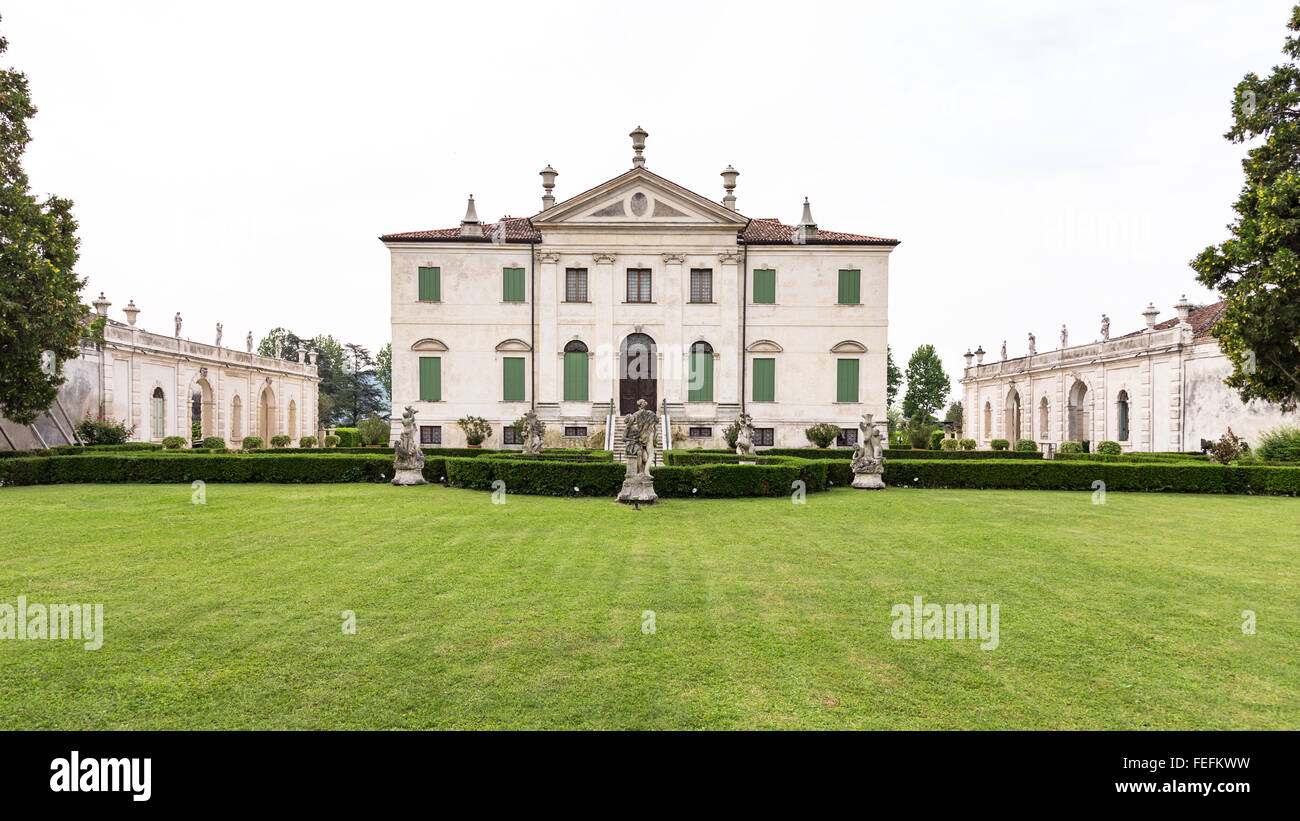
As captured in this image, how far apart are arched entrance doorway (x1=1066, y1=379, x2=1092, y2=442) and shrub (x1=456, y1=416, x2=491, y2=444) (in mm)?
32126

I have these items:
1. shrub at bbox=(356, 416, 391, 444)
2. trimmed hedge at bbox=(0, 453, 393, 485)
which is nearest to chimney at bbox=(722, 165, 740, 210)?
shrub at bbox=(356, 416, 391, 444)

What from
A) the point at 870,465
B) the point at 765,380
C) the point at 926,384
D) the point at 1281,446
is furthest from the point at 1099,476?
the point at 926,384

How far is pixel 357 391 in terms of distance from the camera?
76625 millimetres

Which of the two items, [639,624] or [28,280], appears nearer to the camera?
[639,624]

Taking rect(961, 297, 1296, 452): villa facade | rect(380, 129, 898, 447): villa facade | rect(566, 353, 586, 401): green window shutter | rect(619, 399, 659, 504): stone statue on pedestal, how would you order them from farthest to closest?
rect(566, 353, 586, 401): green window shutter → rect(380, 129, 898, 447): villa facade → rect(961, 297, 1296, 452): villa facade → rect(619, 399, 659, 504): stone statue on pedestal

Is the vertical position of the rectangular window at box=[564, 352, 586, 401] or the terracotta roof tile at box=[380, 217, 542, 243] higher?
the terracotta roof tile at box=[380, 217, 542, 243]

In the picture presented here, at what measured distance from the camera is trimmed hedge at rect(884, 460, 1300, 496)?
19781 millimetres

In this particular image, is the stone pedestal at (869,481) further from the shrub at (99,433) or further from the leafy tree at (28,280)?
the shrub at (99,433)

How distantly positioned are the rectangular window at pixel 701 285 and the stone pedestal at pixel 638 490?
60.9 ft

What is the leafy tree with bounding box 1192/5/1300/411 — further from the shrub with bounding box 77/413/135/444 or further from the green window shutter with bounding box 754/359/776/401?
the shrub with bounding box 77/413/135/444

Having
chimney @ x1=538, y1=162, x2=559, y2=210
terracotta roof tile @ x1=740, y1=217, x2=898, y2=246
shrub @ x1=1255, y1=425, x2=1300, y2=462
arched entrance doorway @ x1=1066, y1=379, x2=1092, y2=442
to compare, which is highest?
chimney @ x1=538, y1=162, x2=559, y2=210

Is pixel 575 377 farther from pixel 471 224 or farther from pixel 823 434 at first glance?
pixel 823 434
